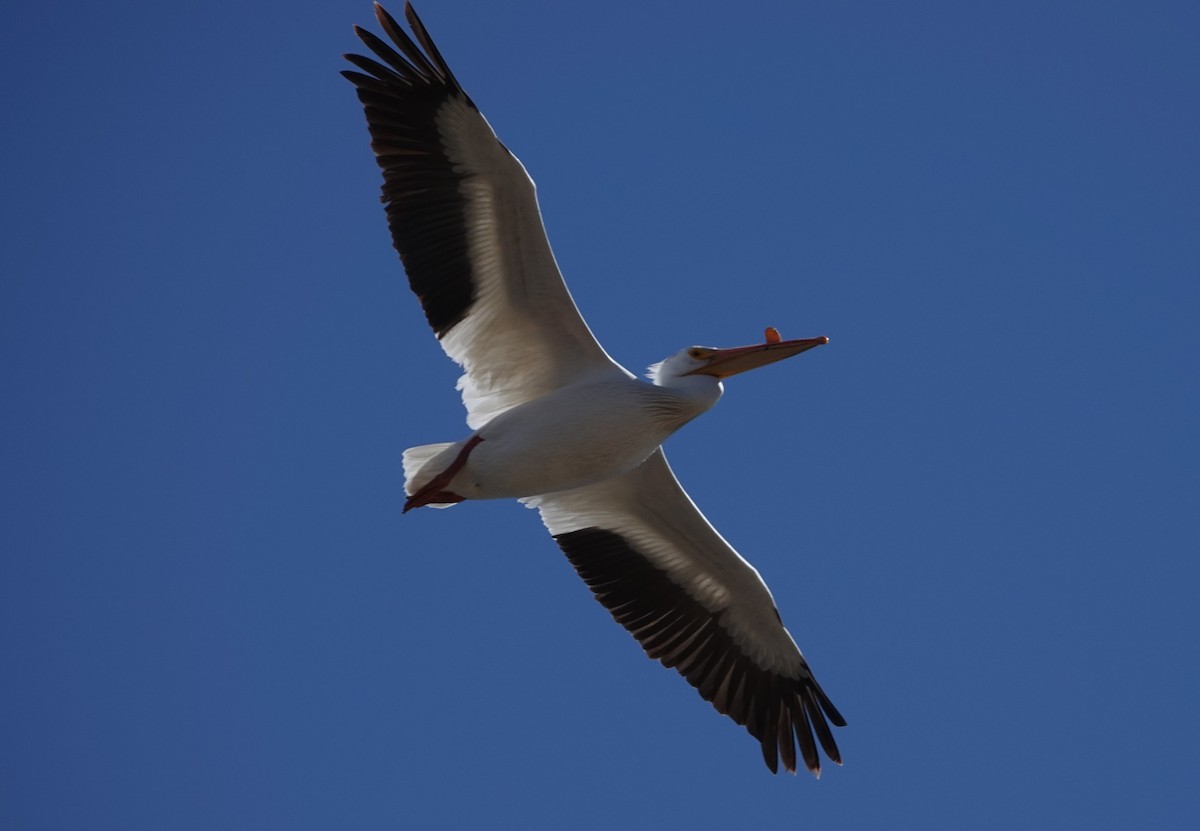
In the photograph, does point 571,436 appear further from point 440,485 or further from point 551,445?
point 440,485

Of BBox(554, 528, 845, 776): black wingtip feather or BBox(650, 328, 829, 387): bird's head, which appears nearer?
BBox(650, 328, 829, 387): bird's head

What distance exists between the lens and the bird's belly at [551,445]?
357 inches

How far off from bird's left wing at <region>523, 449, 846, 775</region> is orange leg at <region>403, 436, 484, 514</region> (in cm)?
128

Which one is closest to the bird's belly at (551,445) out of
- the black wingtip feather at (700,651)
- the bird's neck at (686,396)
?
the bird's neck at (686,396)

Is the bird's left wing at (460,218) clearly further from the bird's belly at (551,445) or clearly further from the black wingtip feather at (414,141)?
the bird's belly at (551,445)

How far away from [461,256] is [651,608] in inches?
115

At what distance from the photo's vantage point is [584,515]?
10.4 m

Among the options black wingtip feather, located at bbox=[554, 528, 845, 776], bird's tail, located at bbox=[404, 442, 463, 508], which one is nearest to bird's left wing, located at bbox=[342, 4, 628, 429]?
bird's tail, located at bbox=[404, 442, 463, 508]

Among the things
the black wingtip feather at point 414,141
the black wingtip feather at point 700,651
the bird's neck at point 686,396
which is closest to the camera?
the black wingtip feather at point 414,141

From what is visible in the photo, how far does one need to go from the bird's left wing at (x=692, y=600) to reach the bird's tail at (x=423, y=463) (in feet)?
4.41

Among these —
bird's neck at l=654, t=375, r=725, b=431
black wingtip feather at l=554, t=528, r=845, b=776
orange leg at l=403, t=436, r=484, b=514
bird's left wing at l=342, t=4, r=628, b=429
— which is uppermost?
bird's left wing at l=342, t=4, r=628, b=429

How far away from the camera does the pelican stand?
8.91 m

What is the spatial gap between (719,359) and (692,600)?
186 centimetres

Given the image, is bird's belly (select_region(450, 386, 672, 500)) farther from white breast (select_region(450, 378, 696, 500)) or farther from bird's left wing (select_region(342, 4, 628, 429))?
bird's left wing (select_region(342, 4, 628, 429))
